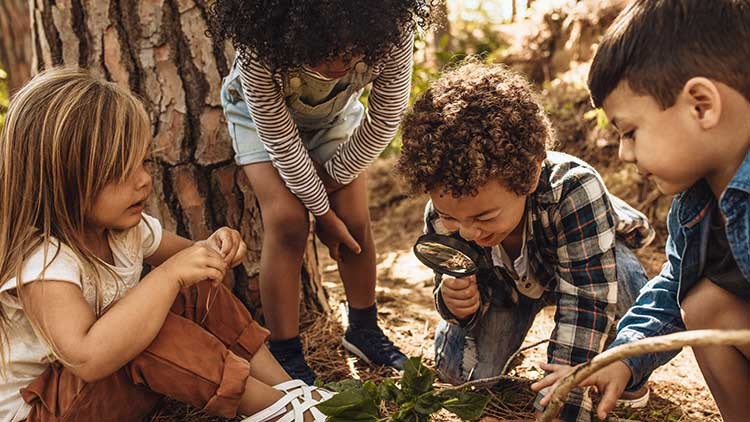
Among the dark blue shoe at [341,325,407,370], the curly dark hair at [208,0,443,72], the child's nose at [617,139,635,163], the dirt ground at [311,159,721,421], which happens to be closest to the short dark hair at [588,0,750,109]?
the child's nose at [617,139,635,163]

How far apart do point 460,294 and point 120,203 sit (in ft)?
3.51

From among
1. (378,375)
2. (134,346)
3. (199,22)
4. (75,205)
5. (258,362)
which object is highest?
(199,22)

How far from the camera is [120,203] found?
1884mm

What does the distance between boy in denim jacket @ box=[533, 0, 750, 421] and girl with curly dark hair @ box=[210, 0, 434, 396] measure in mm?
718

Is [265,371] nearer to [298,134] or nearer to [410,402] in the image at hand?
[410,402]

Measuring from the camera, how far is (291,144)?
222 centimetres

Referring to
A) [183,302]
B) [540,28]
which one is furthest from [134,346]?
[540,28]

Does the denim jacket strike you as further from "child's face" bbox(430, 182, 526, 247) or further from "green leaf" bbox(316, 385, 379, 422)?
"green leaf" bbox(316, 385, 379, 422)

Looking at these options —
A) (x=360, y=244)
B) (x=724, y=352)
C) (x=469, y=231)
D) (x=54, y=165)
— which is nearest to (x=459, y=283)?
(x=469, y=231)

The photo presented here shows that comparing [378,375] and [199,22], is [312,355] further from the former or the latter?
[199,22]

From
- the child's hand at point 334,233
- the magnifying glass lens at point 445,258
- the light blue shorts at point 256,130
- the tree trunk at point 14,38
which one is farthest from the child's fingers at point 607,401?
the tree trunk at point 14,38

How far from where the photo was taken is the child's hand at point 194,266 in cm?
186

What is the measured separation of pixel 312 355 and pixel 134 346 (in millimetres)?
969

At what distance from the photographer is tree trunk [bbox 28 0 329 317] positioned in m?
2.53
